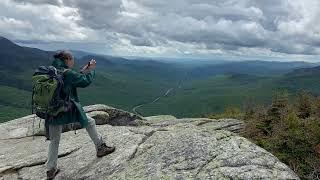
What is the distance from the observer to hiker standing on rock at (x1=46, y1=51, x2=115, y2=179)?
1626cm

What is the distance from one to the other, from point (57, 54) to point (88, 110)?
15.0 m

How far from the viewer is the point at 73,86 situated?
16656 mm

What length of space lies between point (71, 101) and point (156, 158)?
163 inches

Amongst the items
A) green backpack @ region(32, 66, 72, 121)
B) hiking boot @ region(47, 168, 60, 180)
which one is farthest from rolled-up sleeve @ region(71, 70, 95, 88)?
hiking boot @ region(47, 168, 60, 180)

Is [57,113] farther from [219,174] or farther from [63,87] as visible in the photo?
[219,174]

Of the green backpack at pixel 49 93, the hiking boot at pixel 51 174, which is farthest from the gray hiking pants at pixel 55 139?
the green backpack at pixel 49 93

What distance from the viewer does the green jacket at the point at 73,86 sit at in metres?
16.2

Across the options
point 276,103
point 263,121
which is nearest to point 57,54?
point 263,121

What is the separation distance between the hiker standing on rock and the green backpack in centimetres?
27

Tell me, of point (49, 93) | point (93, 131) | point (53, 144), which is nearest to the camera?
point (49, 93)

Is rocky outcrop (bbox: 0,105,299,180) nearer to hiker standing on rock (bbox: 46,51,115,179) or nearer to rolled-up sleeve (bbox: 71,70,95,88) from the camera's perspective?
hiker standing on rock (bbox: 46,51,115,179)

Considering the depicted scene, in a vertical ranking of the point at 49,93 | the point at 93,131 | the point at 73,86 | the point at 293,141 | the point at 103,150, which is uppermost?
the point at 73,86

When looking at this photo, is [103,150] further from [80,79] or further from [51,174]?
[80,79]

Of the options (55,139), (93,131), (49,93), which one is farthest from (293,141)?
(49,93)
